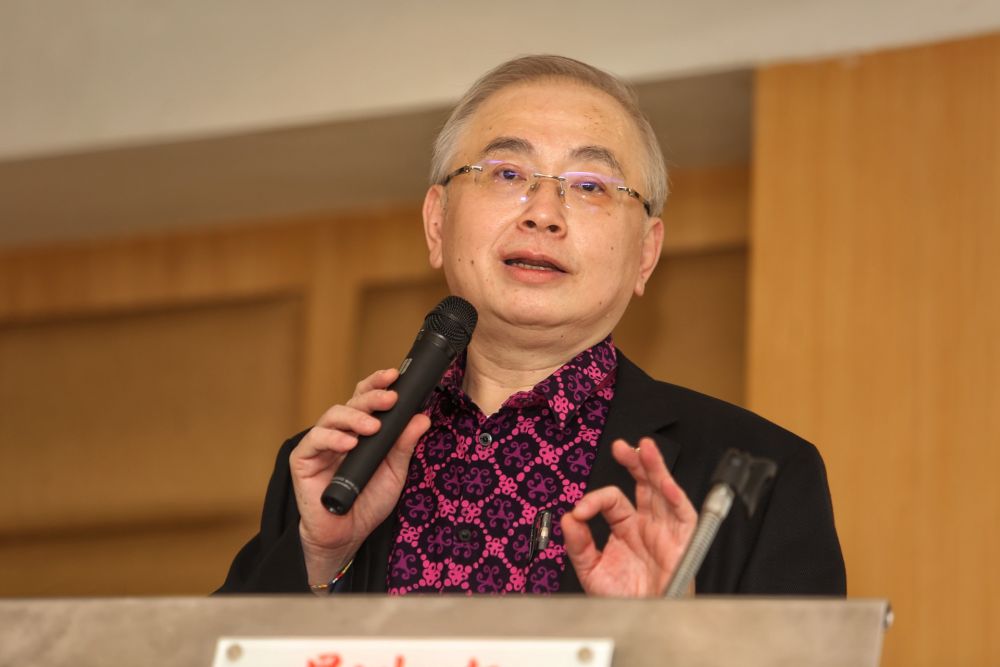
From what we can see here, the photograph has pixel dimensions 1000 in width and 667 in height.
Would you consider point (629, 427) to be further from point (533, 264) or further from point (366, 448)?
point (366, 448)

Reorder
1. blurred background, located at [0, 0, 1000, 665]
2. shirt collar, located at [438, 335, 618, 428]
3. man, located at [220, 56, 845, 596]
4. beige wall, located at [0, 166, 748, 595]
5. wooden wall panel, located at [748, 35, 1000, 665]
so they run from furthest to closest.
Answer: beige wall, located at [0, 166, 748, 595] → blurred background, located at [0, 0, 1000, 665] → wooden wall panel, located at [748, 35, 1000, 665] → shirt collar, located at [438, 335, 618, 428] → man, located at [220, 56, 845, 596]

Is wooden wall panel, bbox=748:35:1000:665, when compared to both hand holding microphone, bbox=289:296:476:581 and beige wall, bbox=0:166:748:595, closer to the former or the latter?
beige wall, bbox=0:166:748:595

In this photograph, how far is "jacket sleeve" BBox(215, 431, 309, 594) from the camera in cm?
203

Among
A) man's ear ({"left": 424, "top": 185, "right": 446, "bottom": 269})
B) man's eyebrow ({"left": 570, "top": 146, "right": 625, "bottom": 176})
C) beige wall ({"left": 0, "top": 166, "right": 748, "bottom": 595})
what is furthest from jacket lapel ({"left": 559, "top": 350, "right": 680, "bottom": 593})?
beige wall ({"left": 0, "top": 166, "right": 748, "bottom": 595})

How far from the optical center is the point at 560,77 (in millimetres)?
2436

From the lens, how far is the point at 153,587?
16.7 feet

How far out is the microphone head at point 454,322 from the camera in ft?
6.41

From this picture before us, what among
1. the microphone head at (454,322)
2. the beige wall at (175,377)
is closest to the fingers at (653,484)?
the microphone head at (454,322)

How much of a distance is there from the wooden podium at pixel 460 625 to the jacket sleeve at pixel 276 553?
63cm

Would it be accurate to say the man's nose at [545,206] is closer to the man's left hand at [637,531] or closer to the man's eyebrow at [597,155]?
the man's eyebrow at [597,155]

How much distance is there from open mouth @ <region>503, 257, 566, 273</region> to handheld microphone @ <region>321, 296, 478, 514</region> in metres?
0.28

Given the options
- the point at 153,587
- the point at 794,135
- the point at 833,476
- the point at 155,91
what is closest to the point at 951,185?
the point at 794,135

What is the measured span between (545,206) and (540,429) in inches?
13.0

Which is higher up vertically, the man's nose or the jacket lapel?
the man's nose
